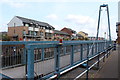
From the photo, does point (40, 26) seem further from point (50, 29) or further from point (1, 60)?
point (1, 60)

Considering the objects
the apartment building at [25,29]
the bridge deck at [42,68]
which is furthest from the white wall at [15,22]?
the bridge deck at [42,68]

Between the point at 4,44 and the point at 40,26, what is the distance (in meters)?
49.3

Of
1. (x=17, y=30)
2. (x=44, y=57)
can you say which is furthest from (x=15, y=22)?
(x=44, y=57)

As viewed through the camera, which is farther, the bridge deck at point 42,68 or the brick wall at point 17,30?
the brick wall at point 17,30

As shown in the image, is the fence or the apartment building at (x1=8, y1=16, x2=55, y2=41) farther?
the apartment building at (x1=8, y1=16, x2=55, y2=41)


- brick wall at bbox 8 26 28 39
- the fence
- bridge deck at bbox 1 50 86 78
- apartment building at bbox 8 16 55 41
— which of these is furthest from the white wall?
bridge deck at bbox 1 50 86 78

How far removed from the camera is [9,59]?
470 centimetres

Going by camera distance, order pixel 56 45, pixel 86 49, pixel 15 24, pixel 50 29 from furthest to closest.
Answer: pixel 50 29, pixel 15 24, pixel 86 49, pixel 56 45

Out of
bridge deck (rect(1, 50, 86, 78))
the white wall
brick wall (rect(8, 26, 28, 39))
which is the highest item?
the white wall

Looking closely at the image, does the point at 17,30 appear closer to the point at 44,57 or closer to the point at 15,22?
the point at 15,22

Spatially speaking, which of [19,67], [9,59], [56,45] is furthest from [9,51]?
[56,45]

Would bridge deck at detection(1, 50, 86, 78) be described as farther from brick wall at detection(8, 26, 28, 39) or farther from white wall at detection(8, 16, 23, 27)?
white wall at detection(8, 16, 23, 27)

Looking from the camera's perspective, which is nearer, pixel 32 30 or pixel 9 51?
pixel 9 51

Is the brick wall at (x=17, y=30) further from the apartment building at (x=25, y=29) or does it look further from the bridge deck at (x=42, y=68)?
the bridge deck at (x=42, y=68)
